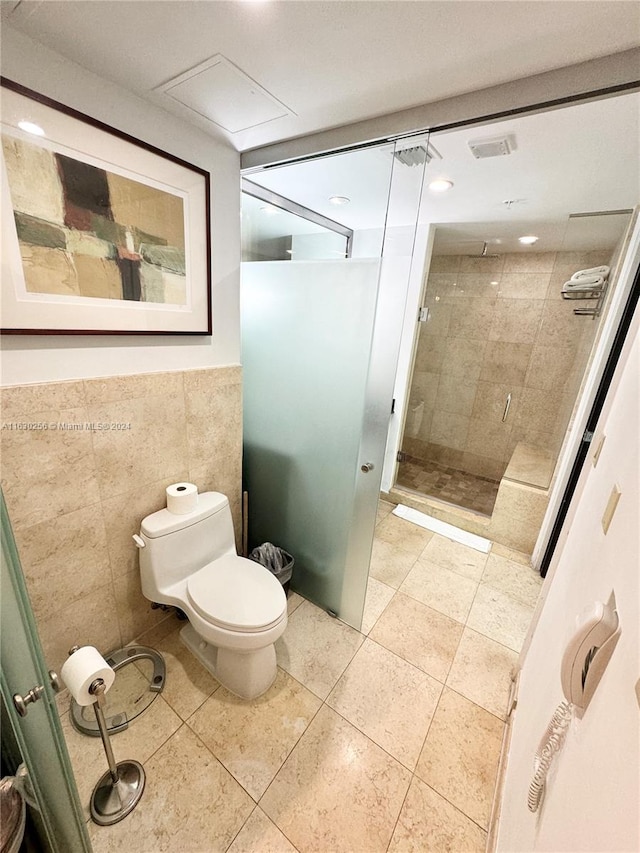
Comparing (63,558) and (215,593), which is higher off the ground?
(63,558)

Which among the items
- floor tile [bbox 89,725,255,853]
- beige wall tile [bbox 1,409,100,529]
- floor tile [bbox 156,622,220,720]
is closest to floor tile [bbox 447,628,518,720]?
floor tile [bbox 89,725,255,853]

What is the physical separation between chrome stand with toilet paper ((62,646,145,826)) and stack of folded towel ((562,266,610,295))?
2883 millimetres

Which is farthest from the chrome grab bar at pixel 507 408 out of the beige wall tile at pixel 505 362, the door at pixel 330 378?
the door at pixel 330 378

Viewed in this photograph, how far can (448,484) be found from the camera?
3180 millimetres

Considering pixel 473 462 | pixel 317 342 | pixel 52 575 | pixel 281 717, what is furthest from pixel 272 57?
pixel 473 462

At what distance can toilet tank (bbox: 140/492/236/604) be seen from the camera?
1366 mm

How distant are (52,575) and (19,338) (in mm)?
835

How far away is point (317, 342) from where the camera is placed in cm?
156

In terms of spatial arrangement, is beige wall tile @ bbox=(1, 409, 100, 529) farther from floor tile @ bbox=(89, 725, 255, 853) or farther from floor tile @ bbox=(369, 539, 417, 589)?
floor tile @ bbox=(369, 539, 417, 589)

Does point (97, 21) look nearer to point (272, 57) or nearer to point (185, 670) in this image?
point (272, 57)

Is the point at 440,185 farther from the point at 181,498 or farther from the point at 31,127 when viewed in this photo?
the point at 181,498

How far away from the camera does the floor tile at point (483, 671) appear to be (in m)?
1.44

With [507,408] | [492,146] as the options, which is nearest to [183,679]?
[492,146]

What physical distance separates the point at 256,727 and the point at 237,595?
1.61 ft
